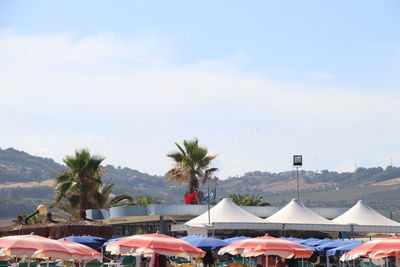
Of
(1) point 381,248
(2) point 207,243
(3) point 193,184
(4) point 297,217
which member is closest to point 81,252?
(2) point 207,243

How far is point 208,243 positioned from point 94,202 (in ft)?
76.6

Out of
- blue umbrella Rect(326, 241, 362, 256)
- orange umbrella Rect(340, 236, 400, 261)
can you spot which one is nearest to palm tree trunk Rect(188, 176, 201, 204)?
blue umbrella Rect(326, 241, 362, 256)

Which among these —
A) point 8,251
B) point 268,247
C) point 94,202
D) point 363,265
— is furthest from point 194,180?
point 8,251

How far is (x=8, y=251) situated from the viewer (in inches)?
782

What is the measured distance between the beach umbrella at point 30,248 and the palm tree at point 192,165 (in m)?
33.4

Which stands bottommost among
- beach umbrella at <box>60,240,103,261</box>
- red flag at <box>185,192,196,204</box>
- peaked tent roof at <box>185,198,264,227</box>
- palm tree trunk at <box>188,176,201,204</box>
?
beach umbrella at <box>60,240,103,261</box>

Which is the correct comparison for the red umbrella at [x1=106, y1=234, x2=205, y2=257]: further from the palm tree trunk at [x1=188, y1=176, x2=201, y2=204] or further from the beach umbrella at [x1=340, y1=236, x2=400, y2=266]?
the palm tree trunk at [x1=188, y1=176, x2=201, y2=204]

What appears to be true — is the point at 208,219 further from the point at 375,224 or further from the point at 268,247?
the point at 268,247

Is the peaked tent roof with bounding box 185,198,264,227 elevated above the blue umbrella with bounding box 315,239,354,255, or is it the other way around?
the peaked tent roof with bounding box 185,198,264,227

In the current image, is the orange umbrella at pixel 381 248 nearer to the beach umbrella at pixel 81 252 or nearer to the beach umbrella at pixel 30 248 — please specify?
the beach umbrella at pixel 81 252

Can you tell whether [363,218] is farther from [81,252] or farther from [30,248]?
[30,248]

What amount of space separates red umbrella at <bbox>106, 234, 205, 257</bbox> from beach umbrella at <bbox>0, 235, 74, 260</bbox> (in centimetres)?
160

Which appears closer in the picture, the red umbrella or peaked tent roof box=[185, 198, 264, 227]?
the red umbrella

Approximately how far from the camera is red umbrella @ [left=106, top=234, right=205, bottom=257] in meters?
21.5
